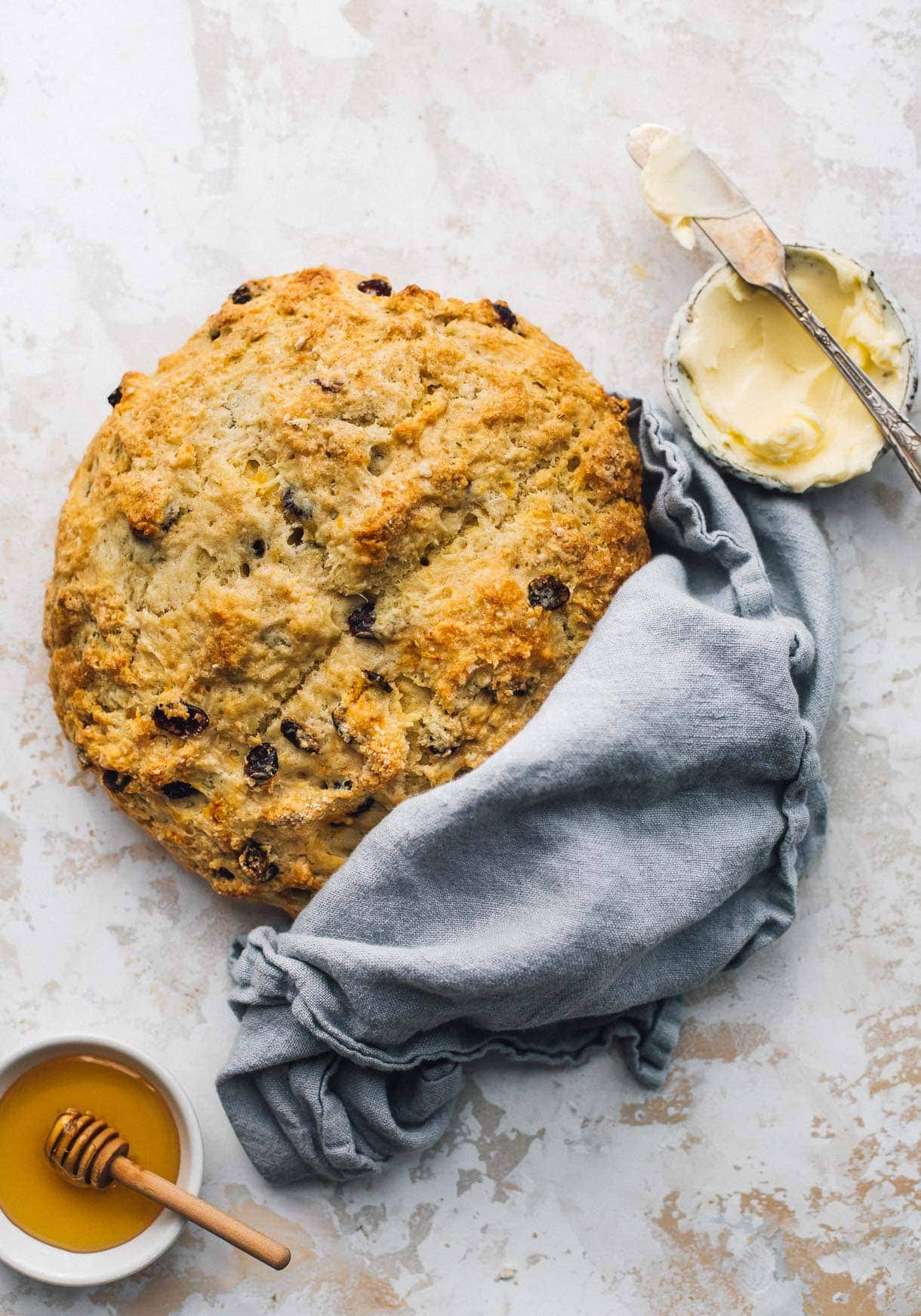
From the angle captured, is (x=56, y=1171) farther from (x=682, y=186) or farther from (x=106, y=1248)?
(x=682, y=186)

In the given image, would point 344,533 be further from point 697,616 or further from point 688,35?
point 688,35

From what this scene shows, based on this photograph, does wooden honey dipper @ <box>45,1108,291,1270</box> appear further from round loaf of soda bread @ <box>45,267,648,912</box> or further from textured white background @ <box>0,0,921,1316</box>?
round loaf of soda bread @ <box>45,267,648,912</box>

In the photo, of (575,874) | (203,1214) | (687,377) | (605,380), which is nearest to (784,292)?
(687,377)

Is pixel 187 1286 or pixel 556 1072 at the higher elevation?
pixel 556 1072

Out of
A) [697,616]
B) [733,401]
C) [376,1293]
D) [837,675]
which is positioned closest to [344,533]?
[697,616]

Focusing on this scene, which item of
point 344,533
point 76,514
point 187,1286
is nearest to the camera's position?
point 344,533

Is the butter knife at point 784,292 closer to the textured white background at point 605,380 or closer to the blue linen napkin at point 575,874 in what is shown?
the textured white background at point 605,380

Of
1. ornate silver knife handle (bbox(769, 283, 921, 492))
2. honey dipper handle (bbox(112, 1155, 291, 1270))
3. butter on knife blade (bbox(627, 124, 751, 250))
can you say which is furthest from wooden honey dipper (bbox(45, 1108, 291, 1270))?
butter on knife blade (bbox(627, 124, 751, 250))

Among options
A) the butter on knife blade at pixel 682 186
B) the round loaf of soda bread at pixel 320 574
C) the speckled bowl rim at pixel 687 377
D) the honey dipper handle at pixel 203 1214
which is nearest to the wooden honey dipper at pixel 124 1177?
the honey dipper handle at pixel 203 1214
